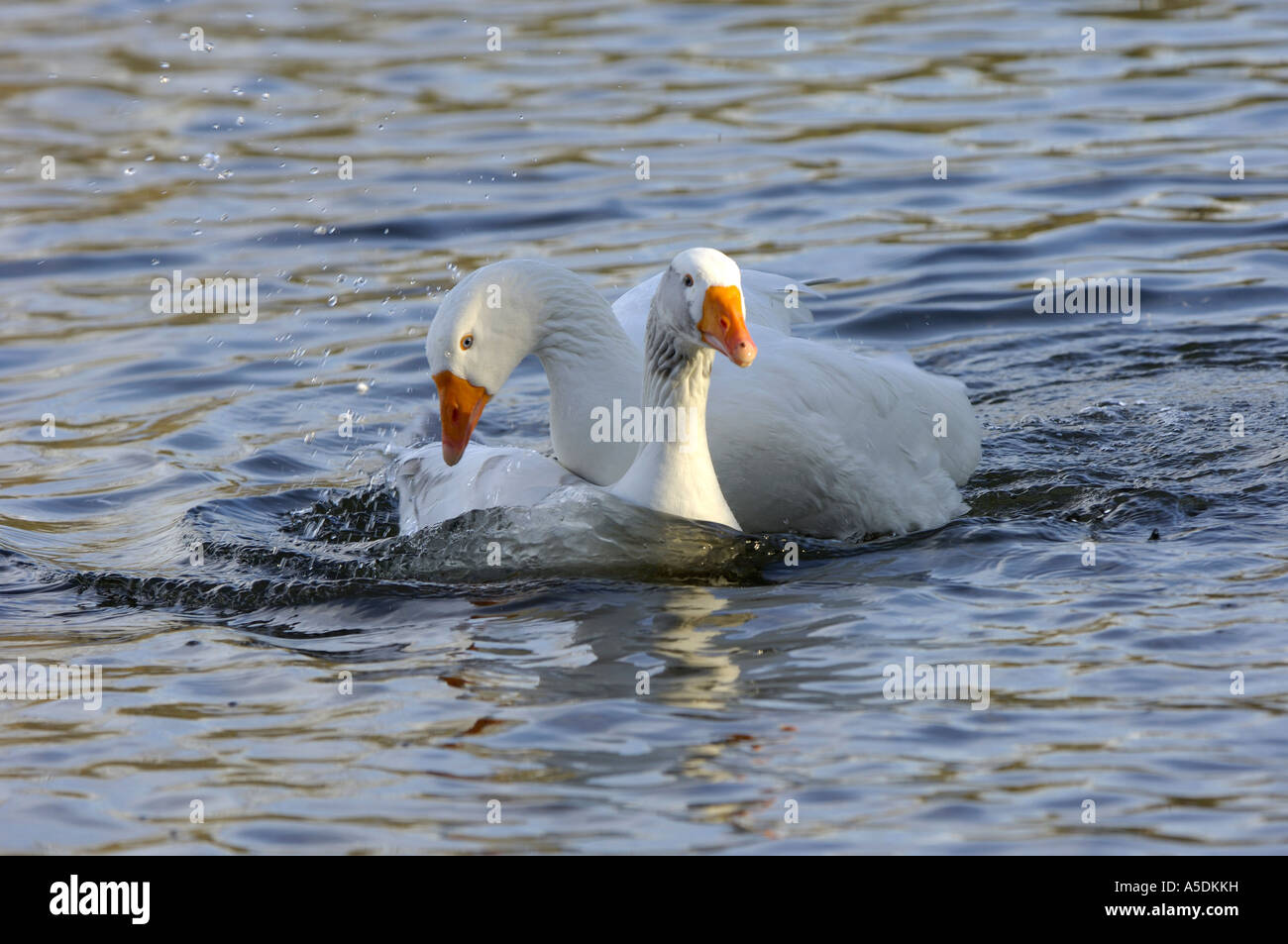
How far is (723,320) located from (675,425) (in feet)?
1.98

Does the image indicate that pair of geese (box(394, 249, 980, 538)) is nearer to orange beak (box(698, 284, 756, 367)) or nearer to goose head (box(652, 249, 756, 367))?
goose head (box(652, 249, 756, 367))

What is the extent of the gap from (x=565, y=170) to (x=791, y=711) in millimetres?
9474

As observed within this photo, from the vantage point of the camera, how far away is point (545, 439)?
32.9 feet

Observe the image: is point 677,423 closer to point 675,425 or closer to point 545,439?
point 675,425

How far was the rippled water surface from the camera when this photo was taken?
5270 millimetres

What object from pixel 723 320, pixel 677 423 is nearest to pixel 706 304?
pixel 723 320

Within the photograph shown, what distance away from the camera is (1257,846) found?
4.64m

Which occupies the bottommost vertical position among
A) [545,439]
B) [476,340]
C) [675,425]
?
[545,439]

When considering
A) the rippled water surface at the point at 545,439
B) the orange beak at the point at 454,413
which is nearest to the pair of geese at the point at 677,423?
the orange beak at the point at 454,413

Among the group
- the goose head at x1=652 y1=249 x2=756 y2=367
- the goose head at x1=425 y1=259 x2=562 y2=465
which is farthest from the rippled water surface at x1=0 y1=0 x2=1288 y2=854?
the goose head at x1=652 y1=249 x2=756 y2=367

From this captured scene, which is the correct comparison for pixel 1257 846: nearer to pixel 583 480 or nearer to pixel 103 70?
pixel 583 480

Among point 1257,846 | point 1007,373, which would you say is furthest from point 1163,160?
point 1257,846

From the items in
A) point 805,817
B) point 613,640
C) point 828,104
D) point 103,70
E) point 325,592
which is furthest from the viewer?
point 103,70

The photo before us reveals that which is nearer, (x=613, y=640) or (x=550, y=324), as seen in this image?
(x=613, y=640)
